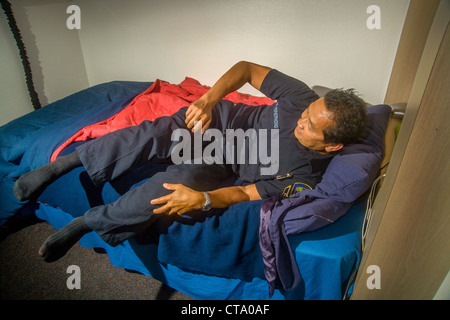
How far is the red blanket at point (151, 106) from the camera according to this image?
57.2 inches

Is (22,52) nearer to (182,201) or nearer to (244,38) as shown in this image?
(244,38)

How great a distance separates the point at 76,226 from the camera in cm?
106

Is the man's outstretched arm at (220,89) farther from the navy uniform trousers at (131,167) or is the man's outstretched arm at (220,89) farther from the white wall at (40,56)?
the white wall at (40,56)

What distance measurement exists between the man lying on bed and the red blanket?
1.03 feet

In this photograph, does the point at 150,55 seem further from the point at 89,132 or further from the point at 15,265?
the point at 15,265

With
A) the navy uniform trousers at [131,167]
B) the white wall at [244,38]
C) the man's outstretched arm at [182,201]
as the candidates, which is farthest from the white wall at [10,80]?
the man's outstretched arm at [182,201]

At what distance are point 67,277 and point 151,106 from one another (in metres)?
1.07

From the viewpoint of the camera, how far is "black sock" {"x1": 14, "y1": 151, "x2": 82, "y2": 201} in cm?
110

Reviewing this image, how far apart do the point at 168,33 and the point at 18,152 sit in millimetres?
1466

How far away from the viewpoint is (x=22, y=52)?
6.73 feet

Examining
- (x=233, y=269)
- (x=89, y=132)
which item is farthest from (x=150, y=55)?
(x=233, y=269)

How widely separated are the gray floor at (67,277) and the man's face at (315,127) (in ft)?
3.16

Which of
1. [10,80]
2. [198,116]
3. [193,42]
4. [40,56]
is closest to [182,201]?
[198,116]

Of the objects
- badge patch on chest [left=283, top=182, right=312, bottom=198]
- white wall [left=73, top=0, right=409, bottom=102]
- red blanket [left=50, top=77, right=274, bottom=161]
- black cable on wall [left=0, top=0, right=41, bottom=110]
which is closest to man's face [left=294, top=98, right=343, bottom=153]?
badge patch on chest [left=283, top=182, right=312, bottom=198]
